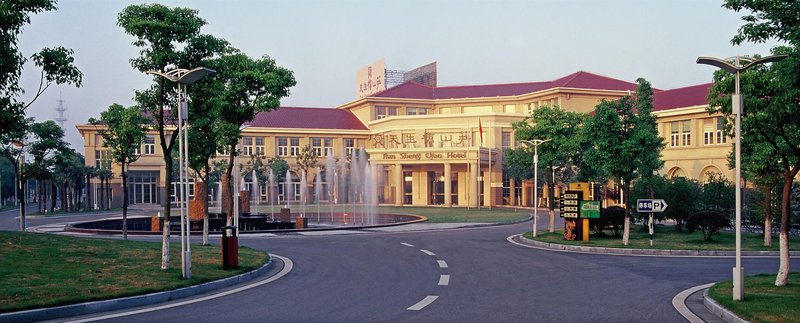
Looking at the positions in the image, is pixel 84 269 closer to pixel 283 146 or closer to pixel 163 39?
pixel 163 39

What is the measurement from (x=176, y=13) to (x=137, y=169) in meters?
63.6

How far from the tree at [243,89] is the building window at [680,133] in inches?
1912

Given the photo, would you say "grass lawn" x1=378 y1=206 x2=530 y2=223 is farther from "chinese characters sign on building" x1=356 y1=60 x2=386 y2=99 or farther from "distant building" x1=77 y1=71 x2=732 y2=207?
"chinese characters sign on building" x1=356 y1=60 x2=386 y2=99

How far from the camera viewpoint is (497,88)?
86.3 metres

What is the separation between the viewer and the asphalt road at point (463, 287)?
1172 centimetres

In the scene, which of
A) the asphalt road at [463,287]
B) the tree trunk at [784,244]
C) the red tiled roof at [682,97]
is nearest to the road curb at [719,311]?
the asphalt road at [463,287]

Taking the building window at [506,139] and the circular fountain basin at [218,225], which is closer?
the circular fountain basin at [218,225]

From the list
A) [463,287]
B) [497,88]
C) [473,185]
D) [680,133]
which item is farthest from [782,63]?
[497,88]

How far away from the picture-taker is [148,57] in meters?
18.8

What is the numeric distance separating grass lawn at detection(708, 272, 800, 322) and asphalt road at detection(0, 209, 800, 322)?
989 mm

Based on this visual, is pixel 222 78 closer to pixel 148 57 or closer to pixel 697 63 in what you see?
pixel 148 57

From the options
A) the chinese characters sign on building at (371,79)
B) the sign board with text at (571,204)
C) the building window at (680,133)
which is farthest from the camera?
the chinese characters sign on building at (371,79)

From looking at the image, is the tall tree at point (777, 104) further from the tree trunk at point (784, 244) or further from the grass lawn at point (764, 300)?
the grass lawn at point (764, 300)

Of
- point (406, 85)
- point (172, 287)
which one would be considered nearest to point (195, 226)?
point (172, 287)
